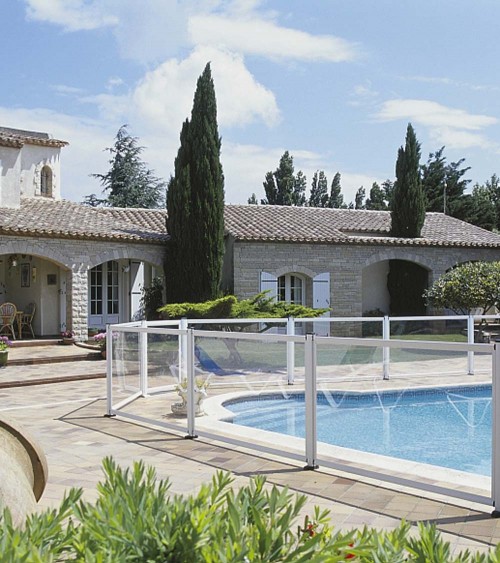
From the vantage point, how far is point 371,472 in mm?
5203

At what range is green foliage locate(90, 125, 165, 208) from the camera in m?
35.7

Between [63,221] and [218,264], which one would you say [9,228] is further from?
[218,264]

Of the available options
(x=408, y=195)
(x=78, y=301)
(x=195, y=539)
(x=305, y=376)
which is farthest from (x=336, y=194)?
(x=195, y=539)

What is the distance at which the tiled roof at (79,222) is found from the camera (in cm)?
1705

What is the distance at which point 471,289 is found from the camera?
19.0 metres

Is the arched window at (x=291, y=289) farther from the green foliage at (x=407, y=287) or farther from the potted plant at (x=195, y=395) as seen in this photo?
the potted plant at (x=195, y=395)

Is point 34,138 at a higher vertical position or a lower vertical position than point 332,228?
higher

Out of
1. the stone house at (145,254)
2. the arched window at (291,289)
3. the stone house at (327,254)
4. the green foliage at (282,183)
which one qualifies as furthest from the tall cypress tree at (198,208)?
the green foliage at (282,183)

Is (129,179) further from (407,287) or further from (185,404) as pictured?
(185,404)

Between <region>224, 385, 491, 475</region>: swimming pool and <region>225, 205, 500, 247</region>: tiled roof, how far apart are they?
13559mm

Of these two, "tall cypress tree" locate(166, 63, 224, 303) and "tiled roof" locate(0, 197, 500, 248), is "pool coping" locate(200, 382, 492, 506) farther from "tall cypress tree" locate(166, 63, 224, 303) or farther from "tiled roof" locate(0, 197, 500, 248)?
"tall cypress tree" locate(166, 63, 224, 303)

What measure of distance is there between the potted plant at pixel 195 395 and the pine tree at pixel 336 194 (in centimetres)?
4477

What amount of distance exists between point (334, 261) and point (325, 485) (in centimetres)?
1587

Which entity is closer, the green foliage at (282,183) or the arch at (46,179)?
the arch at (46,179)
